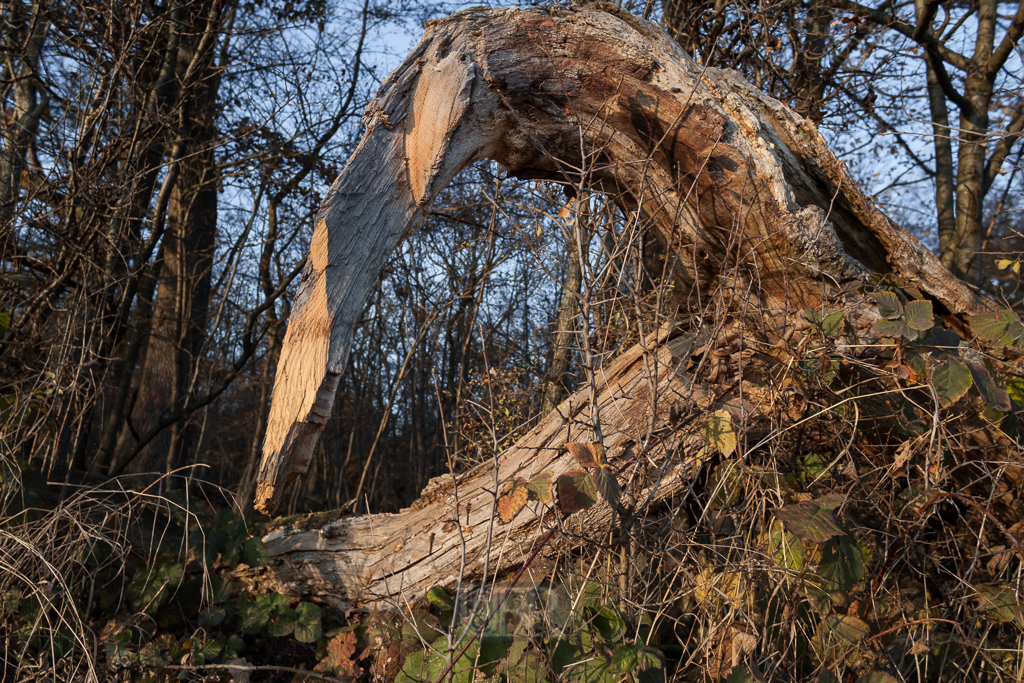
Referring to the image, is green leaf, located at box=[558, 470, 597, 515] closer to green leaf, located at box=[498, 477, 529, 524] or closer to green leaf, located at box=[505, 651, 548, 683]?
green leaf, located at box=[498, 477, 529, 524]

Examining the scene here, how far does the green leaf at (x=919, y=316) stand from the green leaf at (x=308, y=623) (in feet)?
9.71

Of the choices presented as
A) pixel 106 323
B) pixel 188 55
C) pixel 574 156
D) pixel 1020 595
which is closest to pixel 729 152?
pixel 574 156

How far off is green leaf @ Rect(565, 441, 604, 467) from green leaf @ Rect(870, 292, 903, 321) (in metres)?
1.26

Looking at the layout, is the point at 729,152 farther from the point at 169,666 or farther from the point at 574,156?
the point at 169,666

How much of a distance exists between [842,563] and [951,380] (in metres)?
0.79

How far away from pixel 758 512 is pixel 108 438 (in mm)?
5553

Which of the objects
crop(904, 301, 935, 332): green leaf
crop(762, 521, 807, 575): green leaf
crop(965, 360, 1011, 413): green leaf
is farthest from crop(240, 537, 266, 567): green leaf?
crop(965, 360, 1011, 413): green leaf

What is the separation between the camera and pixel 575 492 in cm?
190

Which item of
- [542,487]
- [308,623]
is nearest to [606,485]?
[542,487]

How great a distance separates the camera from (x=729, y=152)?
2752 millimetres

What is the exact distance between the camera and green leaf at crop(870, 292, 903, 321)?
7.66 ft

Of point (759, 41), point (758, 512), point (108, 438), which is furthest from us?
point (108, 438)

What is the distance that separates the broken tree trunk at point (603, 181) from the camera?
2533 mm

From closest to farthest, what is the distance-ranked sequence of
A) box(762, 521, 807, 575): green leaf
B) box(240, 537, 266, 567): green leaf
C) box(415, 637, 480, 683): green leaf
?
box(415, 637, 480, 683): green leaf, box(762, 521, 807, 575): green leaf, box(240, 537, 266, 567): green leaf
